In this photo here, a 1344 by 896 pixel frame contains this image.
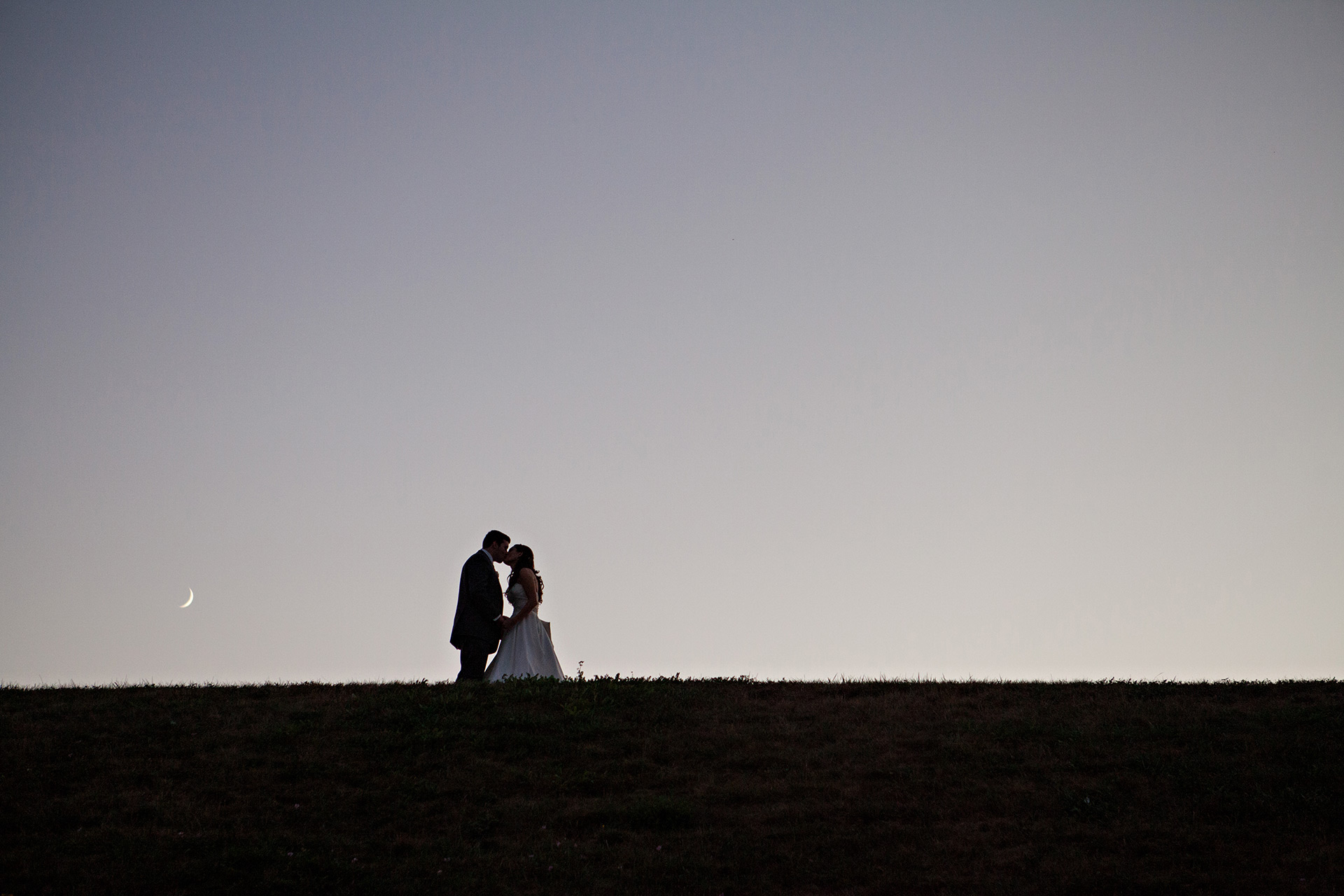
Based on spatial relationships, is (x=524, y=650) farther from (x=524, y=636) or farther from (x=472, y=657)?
(x=472, y=657)

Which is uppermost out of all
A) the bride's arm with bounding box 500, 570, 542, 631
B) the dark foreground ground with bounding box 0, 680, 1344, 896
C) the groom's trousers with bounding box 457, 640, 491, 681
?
the bride's arm with bounding box 500, 570, 542, 631

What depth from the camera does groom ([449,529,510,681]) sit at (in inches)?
774

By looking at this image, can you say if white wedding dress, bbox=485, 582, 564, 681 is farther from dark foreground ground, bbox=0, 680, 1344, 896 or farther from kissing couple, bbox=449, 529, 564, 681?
dark foreground ground, bbox=0, 680, 1344, 896

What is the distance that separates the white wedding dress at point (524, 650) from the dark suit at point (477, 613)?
27cm

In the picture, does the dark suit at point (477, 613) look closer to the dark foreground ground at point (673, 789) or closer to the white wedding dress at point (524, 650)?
the white wedding dress at point (524, 650)

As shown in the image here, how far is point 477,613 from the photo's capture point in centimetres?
1980

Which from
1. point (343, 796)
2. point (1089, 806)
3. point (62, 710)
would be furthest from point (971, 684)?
point (62, 710)

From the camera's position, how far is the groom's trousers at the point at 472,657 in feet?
65.0

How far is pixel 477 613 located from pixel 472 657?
0.77 m

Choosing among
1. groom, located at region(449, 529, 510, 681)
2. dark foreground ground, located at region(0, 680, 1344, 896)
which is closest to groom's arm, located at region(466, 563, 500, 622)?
groom, located at region(449, 529, 510, 681)

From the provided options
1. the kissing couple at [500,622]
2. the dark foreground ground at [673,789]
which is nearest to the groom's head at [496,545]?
the kissing couple at [500,622]

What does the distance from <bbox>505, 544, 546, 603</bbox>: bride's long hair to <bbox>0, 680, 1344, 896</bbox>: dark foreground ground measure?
2335 mm

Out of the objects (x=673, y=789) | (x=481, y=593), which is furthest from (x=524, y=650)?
(x=673, y=789)

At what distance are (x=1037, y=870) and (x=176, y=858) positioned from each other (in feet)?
29.3
